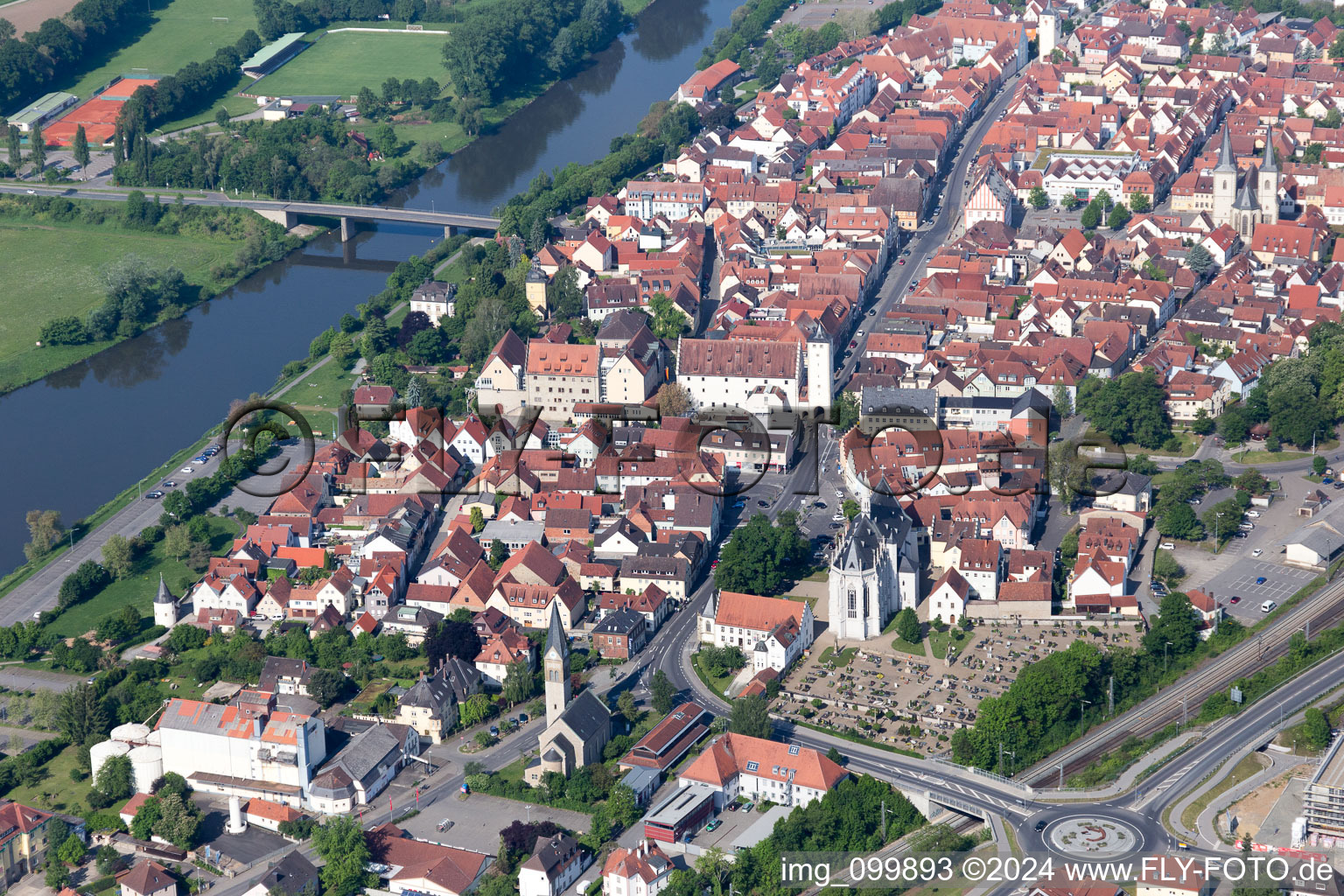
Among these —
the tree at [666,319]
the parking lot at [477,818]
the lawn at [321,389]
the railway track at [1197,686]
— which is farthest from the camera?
the tree at [666,319]

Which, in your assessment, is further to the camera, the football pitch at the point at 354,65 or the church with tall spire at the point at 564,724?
the football pitch at the point at 354,65

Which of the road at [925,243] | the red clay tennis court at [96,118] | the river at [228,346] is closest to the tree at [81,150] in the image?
the red clay tennis court at [96,118]

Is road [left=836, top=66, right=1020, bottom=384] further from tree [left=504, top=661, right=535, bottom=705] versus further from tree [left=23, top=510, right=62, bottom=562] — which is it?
tree [left=23, top=510, right=62, bottom=562]

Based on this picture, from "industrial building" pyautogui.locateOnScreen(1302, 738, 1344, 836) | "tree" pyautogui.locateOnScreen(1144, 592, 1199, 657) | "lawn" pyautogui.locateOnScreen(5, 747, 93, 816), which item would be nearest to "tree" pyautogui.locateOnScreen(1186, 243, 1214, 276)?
"tree" pyautogui.locateOnScreen(1144, 592, 1199, 657)

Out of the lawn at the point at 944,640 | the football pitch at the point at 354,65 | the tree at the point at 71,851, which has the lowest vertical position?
the tree at the point at 71,851

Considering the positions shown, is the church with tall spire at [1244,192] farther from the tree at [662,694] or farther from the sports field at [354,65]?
the sports field at [354,65]

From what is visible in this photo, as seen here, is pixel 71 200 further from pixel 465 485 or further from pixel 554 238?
pixel 465 485
